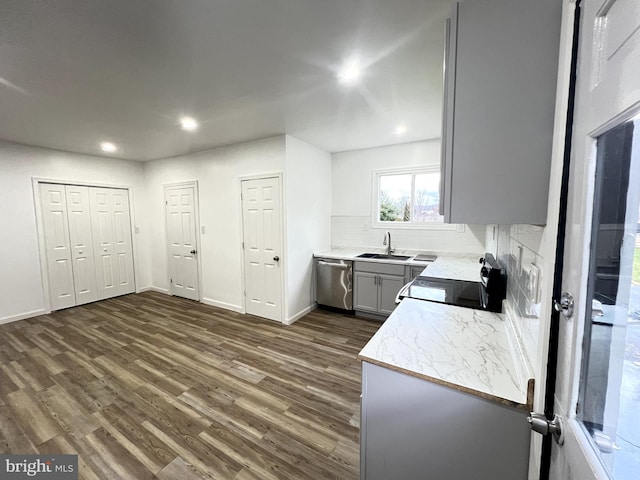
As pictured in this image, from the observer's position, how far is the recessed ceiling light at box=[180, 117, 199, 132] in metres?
2.81

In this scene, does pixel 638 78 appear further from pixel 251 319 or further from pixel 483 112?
pixel 251 319

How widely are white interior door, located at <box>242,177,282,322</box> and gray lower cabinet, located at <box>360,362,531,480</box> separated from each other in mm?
2532

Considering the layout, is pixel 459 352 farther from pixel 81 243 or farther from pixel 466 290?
pixel 81 243

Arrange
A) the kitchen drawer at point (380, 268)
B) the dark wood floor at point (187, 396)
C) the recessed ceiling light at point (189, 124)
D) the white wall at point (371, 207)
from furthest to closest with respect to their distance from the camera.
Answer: the white wall at point (371, 207) → the kitchen drawer at point (380, 268) → the recessed ceiling light at point (189, 124) → the dark wood floor at point (187, 396)

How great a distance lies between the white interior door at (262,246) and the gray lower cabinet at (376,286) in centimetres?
109

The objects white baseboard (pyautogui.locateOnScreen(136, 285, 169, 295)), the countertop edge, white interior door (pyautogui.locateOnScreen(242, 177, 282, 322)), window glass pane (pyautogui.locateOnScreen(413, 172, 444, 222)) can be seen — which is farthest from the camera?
white baseboard (pyautogui.locateOnScreen(136, 285, 169, 295))

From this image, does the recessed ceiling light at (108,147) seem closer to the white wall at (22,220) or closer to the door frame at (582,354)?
the white wall at (22,220)

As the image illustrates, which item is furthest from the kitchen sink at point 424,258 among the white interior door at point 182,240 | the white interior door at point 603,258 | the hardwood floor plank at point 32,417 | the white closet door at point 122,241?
the white closet door at point 122,241

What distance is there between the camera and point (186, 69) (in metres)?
1.87

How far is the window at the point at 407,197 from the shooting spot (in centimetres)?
376

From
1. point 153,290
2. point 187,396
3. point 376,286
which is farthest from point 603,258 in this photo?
point 153,290

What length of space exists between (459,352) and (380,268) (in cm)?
231

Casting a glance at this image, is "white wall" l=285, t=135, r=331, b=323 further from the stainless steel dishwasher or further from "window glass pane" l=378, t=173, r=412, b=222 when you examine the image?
"window glass pane" l=378, t=173, r=412, b=222

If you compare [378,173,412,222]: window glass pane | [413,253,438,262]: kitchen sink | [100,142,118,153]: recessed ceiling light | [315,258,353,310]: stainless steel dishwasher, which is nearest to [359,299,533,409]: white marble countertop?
[413,253,438,262]: kitchen sink
